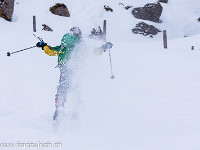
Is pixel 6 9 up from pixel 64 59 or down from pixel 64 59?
down

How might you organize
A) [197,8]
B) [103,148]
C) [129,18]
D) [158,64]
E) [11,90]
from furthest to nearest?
1. [197,8]
2. [129,18]
3. [158,64]
4. [11,90]
5. [103,148]

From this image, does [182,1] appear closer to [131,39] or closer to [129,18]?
[129,18]

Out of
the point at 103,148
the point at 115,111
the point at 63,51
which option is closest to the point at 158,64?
the point at 115,111

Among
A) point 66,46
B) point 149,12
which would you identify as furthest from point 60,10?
point 66,46

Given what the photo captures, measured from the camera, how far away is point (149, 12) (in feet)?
78.1

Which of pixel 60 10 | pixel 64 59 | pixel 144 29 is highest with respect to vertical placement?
pixel 64 59

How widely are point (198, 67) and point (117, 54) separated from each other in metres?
3.55

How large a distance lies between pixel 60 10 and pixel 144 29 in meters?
6.90

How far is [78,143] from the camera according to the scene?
3.62 m

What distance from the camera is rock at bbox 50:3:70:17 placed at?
20.1 metres

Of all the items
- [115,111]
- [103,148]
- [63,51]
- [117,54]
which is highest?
[63,51]

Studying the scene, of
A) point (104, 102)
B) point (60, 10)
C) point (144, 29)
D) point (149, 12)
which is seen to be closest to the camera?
point (104, 102)

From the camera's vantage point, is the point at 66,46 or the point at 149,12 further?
the point at 149,12

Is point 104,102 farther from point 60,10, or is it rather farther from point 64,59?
point 60,10
